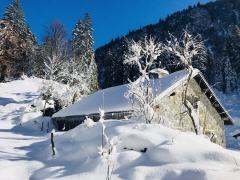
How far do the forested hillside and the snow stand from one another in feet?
145

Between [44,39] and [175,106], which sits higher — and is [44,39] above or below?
above

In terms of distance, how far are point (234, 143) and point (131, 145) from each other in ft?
131

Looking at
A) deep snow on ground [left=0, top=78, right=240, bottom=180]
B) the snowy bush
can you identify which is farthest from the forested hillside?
deep snow on ground [left=0, top=78, right=240, bottom=180]

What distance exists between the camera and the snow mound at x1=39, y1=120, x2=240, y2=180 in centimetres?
1012

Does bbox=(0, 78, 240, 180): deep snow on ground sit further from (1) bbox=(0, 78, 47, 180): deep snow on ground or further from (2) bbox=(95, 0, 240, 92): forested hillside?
(2) bbox=(95, 0, 240, 92): forested hillside

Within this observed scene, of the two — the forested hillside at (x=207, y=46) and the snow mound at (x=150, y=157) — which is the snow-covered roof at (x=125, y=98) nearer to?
the snow mound at (x=150, y=157)

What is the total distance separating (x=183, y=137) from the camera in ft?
41.4

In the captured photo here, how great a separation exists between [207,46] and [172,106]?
475ft

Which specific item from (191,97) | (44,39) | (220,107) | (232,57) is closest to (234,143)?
(220,107)

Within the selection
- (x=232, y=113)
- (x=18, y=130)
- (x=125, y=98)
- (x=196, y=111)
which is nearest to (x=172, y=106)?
(x=196, y=111)

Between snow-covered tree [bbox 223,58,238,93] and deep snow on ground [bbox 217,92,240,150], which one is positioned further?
snow-covered tree [bbox 223,58,238,93]

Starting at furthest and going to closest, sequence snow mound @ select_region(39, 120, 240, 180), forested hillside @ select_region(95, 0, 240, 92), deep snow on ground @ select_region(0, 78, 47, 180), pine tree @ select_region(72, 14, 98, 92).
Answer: forested hillside @ select_region(95, 0, 240, 92)
pine tree @ select_region(72, 14, 98, 92)
deep snow on ground @ select_region(0, 78, 47, 180)
snow mound @ select_region(39, 120, 240, 180)

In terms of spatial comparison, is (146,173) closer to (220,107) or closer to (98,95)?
(220,107)

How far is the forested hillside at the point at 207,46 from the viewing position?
3620 inches
